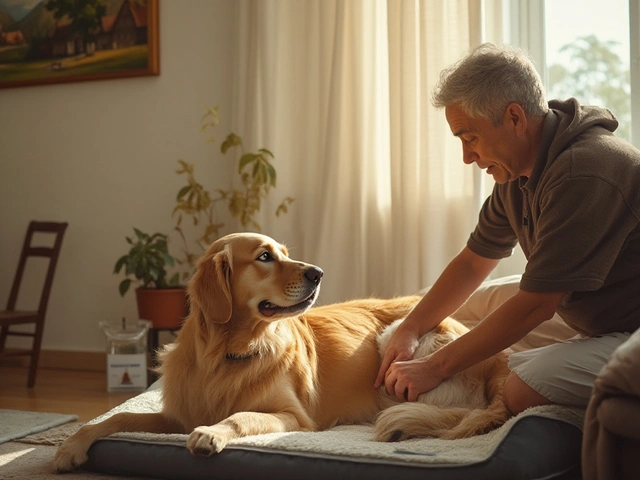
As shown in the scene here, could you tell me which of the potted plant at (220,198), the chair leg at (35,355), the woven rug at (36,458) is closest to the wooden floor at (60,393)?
the chair leg at (35,355)

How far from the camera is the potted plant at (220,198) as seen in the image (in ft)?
11.6

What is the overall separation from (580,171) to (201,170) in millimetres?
2679

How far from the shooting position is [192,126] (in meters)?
4.04

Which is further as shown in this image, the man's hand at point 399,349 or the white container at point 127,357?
the white container at point 127,357

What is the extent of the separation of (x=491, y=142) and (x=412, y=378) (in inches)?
26.4

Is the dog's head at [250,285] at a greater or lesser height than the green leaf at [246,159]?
lesser

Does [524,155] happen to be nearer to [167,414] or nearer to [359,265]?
→ [167,414]

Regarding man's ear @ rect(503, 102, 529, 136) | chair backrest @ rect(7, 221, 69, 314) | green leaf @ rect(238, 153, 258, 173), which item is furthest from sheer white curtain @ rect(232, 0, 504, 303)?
man's ear @ rect(503, 102, 529, 136)

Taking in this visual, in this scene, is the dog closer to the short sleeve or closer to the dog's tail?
the dog's tail

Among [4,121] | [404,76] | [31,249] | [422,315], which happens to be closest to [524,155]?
[422,315]

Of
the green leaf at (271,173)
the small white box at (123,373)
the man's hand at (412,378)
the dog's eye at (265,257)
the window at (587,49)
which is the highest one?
the window at (587,49)

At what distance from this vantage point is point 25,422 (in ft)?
8.84

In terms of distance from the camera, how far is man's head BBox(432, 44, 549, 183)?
1.83 metres

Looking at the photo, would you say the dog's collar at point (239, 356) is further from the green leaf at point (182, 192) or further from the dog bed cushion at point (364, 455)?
the green leaf at point (182, 192)
